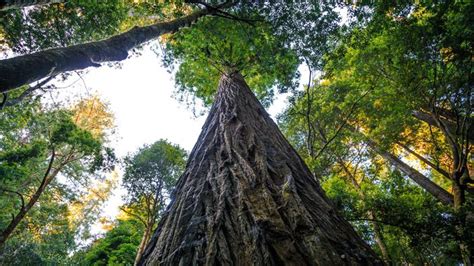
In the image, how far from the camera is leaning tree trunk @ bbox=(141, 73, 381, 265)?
1.31 metres

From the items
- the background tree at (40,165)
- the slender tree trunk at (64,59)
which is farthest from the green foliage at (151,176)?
the slender tree trunk at (64,59)

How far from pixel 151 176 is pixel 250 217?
34.3 feet

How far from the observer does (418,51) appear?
6.50 meters

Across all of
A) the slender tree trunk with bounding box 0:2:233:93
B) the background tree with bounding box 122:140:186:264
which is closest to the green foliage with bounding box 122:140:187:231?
the background tree with bounding box 122:140:186:264

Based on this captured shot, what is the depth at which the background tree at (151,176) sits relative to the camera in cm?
1071

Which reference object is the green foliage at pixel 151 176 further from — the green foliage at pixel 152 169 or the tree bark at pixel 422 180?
the tree bark at pixel 422 180

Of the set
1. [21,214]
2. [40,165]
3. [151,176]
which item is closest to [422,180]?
[151,176]

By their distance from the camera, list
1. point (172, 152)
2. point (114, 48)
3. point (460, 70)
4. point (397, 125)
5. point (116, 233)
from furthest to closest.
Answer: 1. point (116, 233)
2. point (172, 152)
3. point (397, 125)
4. point (460, 70)
5. point (114, 48)

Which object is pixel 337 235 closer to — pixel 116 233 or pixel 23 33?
pixel 23 33

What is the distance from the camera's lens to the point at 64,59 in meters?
2.59

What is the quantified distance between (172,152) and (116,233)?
641cm

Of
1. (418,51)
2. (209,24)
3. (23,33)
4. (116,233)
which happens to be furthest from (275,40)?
(116,233)

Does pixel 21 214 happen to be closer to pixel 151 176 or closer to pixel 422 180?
pixel 151 176

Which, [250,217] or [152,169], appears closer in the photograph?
[250,217]
